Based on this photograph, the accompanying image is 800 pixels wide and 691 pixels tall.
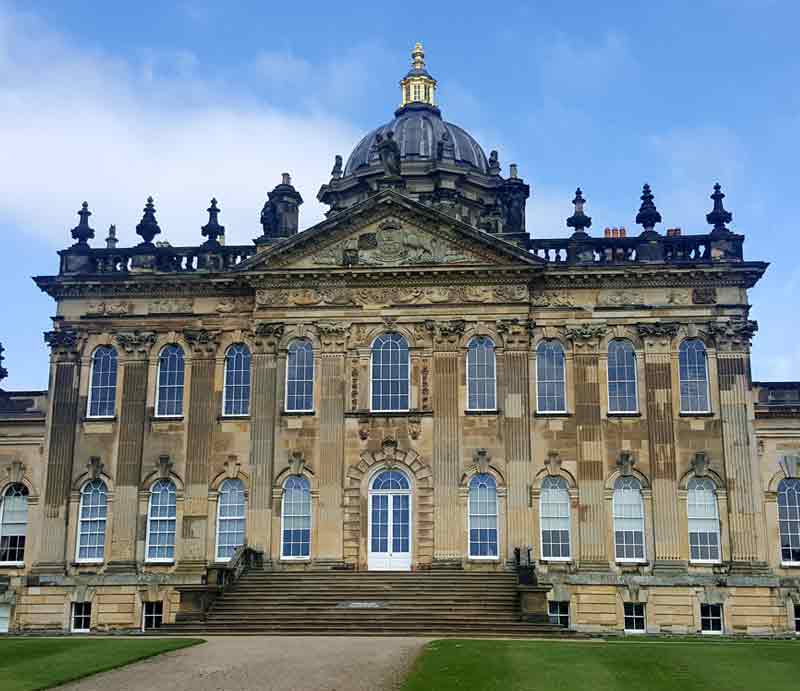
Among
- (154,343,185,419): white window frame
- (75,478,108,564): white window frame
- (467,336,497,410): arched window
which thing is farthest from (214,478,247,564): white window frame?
(467,336,497,410): arched window

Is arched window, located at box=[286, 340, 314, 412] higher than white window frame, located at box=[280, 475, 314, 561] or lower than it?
higher

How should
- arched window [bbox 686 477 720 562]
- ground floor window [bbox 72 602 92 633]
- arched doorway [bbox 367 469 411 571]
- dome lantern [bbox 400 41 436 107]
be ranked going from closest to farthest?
arched window [bbox 686 477 720 562]
arched doorway [bbox 367 469 411 571]
ground floor window [bbox 72 602 92 633]
dome lantern [bbox 400 41 436 107]

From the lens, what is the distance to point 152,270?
126ft

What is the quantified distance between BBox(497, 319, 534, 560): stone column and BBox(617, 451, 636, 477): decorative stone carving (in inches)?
113

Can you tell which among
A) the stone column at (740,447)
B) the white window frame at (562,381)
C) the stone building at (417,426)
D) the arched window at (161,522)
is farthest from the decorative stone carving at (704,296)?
the arched window at (161,522)

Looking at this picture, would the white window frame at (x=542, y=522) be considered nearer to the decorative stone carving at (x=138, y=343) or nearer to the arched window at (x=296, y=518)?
the arched window at (x=296, y=518)

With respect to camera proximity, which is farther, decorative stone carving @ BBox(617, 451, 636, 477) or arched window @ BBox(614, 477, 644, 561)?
decorative stone carving @ BBox(617, 451, 636, 477)

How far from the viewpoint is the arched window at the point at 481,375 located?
36.0 metres

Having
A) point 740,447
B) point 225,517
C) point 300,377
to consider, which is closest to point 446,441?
point 300,377

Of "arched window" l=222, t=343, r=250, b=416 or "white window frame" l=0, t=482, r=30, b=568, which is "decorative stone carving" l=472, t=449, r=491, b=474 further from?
"white window frame" l=0, t=482, r=30, b=568

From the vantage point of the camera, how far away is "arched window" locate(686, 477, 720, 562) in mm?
34750

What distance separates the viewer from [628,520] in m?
35.2

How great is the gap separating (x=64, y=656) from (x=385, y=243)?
61.4 feet

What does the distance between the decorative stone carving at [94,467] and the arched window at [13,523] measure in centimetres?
263
